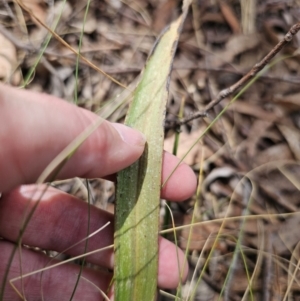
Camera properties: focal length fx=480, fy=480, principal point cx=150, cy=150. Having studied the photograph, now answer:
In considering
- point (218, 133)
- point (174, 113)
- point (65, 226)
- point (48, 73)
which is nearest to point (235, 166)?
point (218, 133)

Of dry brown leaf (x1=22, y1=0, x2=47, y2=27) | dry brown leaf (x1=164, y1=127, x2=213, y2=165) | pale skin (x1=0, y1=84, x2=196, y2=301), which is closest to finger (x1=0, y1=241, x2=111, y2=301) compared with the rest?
pale skin (x1=0, y1=84, x2=196, y2=301)

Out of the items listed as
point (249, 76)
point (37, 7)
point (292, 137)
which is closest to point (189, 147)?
point (292, 137)

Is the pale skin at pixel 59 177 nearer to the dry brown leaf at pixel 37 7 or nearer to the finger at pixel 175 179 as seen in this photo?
the finger at pixel 175 179

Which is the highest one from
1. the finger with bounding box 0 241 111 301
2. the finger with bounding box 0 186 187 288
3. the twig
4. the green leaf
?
the twig

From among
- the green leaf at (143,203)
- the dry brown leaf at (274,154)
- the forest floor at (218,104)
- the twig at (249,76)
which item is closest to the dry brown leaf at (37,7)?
the forest floor at (218,104)

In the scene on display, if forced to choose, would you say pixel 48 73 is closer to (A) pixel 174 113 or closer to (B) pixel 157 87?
(A) pixel 174 113

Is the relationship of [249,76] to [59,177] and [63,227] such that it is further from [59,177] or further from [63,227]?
[63,227]

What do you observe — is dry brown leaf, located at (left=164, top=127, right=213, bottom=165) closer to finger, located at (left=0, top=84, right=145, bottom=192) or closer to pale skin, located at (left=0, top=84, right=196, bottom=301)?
pale skin, located at (left=0, top=84, right=196, bottom=301)
